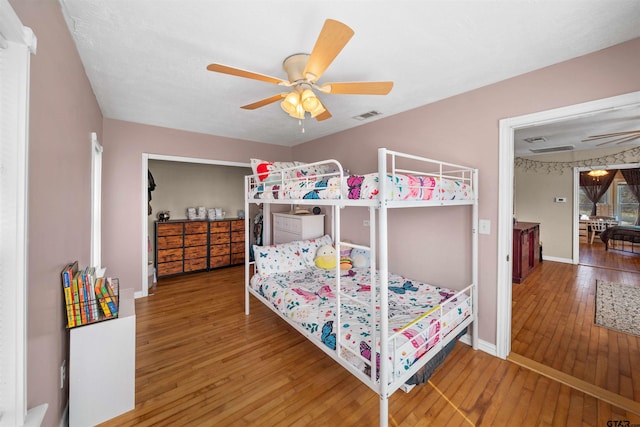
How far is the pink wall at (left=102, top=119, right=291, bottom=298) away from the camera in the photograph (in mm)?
3301

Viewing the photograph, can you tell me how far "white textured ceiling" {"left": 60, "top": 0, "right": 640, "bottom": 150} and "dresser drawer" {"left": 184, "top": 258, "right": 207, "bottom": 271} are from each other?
9.74 feet

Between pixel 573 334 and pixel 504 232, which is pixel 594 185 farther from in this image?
pixel 504 232

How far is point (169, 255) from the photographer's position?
14.9 feet

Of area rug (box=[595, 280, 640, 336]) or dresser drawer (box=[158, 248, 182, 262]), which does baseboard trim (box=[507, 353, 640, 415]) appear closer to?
area rug (box=[595, 280, 640, 336])

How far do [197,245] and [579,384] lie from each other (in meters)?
5.15

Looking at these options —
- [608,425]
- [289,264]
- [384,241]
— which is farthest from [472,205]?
[289,264]

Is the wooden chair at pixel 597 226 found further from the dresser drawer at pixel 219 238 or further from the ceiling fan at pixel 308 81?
the dresser drawer at pixel 219 238

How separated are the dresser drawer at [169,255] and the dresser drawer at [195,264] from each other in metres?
0.16

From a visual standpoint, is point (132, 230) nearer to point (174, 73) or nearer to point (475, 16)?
point (174, 73)

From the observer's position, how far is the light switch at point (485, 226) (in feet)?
7.68

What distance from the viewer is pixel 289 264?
125 inches

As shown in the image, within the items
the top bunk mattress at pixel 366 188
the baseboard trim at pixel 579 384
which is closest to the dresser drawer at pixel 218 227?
the top bunk mattress at pixel 366 188

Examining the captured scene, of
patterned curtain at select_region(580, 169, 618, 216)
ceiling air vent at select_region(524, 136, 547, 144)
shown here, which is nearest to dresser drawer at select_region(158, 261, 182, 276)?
ceiling air vent at select_region(524, 136, 547, 144)

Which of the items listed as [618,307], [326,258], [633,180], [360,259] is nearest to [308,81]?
[326,258]
